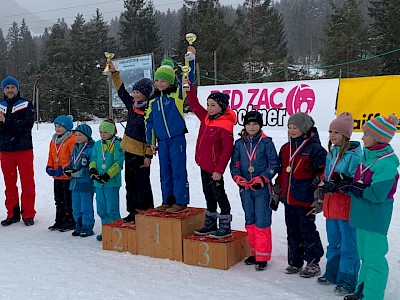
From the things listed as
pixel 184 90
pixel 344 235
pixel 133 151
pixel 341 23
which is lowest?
pixel 344 235

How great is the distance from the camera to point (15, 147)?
6.46m

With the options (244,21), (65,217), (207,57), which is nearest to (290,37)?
(244,21)

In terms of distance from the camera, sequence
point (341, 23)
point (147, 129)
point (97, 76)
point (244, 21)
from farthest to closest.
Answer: point (97, 76) → point (244, 21) → point (341, 23) → point (147, 129)

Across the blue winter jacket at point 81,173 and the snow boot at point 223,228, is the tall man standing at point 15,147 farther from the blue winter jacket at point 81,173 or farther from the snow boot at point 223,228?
the snow boot at point 223,228

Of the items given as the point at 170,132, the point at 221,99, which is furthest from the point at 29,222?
the point at 221,99

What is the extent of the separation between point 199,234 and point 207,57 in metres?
25.9

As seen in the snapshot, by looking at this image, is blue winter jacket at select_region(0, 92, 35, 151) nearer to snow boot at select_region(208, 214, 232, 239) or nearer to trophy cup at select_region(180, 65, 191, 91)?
trophy cup at select_region(180, 65, 191, 91)

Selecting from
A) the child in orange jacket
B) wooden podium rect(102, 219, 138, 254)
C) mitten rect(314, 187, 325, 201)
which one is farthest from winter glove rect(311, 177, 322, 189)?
the child in orange jacket

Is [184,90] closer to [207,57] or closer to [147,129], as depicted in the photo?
[147,129]

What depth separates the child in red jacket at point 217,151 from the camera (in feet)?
15.2

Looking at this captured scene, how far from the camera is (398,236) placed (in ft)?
17.6

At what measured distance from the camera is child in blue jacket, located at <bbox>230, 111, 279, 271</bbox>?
444cm

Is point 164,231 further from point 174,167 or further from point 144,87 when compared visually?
point 144,87

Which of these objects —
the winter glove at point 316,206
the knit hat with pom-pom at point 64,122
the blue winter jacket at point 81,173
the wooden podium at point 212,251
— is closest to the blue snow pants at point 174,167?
the wooden podium at point 212,251
